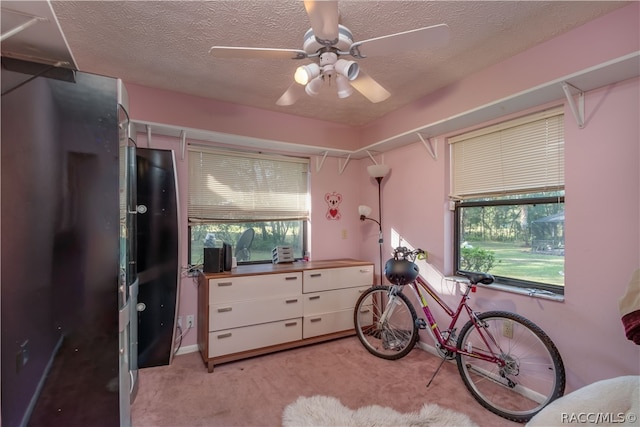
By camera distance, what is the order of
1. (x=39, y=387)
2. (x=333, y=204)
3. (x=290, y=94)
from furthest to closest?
(x=333, y=204)
(x=290, y=94)
(x=39, y=387)

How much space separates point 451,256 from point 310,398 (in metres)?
1.71

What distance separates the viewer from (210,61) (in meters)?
2.18

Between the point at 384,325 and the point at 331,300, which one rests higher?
the point at 331,300

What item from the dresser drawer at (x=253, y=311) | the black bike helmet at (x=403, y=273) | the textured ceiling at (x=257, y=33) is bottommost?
the dresser drawer at (x=253, y=311)

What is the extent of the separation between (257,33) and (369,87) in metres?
0.76

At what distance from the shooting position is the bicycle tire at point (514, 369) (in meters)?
1.88

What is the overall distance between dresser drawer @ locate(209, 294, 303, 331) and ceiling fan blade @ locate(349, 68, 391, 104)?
1.91 metres

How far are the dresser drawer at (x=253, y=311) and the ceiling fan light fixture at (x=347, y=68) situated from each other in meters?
2.01

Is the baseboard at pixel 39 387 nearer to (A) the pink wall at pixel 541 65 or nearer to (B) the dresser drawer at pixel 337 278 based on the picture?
(B) the dresser drawer at pixel 337 278

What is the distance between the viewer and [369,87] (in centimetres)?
181

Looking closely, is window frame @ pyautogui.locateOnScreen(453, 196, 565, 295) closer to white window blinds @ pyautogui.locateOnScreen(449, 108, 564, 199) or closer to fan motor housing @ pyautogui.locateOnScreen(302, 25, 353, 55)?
white window blinds @ pyautogui.locateOnScreen(449, 108, 564, 199)

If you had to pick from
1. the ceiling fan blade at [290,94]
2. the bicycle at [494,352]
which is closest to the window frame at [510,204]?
the bicycle at [494,352]

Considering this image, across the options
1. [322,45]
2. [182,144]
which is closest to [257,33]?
[322,45]

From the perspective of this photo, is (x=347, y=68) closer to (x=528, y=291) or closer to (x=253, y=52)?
(x=253, y=52)
